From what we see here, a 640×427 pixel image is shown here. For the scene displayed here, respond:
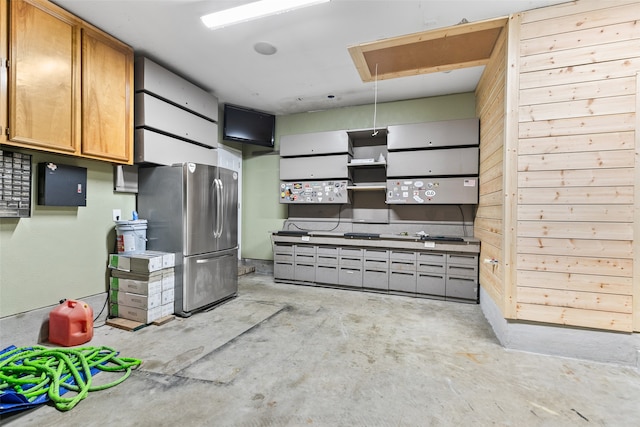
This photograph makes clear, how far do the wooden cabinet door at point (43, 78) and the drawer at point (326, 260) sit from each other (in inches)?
132

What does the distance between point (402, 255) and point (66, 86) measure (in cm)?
436

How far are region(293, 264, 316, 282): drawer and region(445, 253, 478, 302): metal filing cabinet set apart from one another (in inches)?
81.2

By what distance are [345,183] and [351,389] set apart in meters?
3.31

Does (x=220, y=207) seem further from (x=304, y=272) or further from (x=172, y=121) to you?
(x=304, y=272)

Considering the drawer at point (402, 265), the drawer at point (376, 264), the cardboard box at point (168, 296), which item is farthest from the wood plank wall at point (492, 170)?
the cardboard box at point (168, 296)

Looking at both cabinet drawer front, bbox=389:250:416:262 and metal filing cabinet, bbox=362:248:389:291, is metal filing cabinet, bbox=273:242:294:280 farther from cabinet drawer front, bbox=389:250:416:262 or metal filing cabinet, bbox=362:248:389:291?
cabinet drawer front, bbox=389:250:416:262

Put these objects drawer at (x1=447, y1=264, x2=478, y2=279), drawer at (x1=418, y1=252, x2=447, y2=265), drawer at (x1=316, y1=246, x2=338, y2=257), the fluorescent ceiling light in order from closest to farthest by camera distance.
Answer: the fluorescent ceiling light < drawer at (x1=447, y1=264, x2=478, y2=279) < drawer at (x1=418, y1=252, x2=447, y2=265) < drawer at (x1=316, y1=246, x2=338, y2=257)

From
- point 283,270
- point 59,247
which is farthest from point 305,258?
point 59,247

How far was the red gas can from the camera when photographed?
259cm

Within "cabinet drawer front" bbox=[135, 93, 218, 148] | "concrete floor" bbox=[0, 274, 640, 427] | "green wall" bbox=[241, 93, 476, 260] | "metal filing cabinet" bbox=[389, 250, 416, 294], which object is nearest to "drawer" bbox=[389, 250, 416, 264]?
"metal filing cabinet" bbox=[389, 250, 416, 294]

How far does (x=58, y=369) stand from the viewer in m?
2.08

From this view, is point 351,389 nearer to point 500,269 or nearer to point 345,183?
point 500,269

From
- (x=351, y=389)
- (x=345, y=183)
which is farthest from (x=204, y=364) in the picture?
(x=345, y=183)

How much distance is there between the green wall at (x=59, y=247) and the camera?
2520 millimetres
